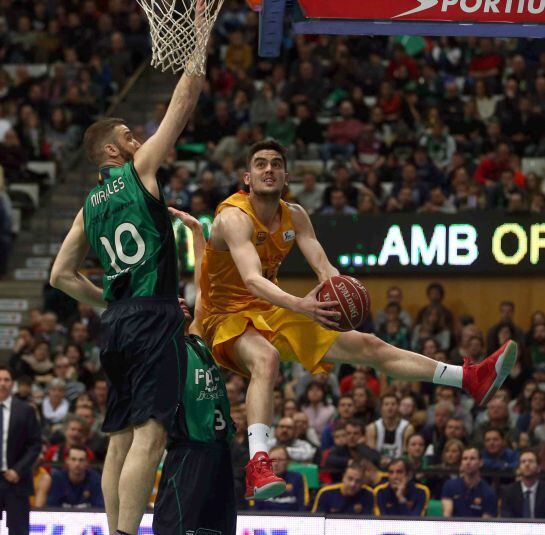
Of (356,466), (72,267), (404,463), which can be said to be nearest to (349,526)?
(356,466)

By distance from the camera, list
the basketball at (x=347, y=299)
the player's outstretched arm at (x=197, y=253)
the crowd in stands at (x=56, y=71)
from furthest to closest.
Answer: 1. the crowd in stands at (x=56, y=71)
2. the player's outstretched arm at (x=197, y=253)
3. the basketball at (x=347, y=299)

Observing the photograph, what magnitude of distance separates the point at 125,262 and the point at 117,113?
14402 mm

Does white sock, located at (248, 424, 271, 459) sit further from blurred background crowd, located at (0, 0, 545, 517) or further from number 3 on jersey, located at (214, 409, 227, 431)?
blurred background crowd, located at (0, 0, 545, 517)

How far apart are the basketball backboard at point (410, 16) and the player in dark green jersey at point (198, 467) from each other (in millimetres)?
2022

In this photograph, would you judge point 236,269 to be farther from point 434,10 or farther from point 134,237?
point 434,10

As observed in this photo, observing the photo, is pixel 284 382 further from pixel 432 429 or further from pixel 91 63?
pixel 91 63

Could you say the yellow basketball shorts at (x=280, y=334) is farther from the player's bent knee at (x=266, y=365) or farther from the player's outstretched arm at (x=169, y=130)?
the player's outstretched arm at (x=169, y=130)

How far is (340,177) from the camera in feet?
56.3

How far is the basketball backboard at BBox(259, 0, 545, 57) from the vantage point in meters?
7.41

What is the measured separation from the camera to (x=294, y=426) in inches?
502

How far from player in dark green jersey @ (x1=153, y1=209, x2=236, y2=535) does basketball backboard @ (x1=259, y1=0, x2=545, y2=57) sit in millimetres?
2022

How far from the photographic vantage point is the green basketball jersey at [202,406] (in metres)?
6.95

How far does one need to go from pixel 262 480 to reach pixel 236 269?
1354 mm

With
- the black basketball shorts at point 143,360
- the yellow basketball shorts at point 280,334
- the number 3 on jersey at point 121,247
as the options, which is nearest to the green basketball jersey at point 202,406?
the black basketball shorts at point 143,360
